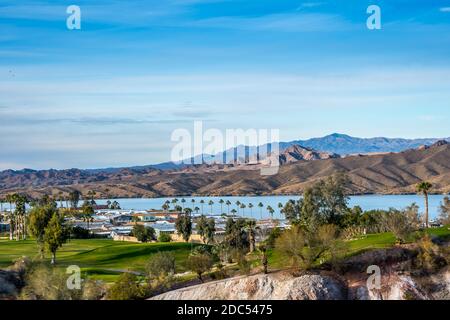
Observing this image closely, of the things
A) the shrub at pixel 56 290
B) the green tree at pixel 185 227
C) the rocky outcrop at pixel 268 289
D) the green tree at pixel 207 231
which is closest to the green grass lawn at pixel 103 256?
the green tree at pixel 207 231

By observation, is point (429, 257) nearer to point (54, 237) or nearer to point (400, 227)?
point (400, 227)

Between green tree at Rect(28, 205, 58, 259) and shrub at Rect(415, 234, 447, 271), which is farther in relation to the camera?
green tree at Rect(28, 205, 58, 259)

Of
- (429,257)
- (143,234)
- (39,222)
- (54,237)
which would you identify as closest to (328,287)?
(429,257)

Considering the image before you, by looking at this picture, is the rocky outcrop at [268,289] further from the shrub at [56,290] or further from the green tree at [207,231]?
the green tree at [207,231]

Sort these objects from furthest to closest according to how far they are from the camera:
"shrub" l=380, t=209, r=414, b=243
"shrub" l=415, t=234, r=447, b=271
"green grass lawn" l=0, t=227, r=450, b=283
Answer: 1. "green grass lawn" l=0, t=227, r=450, b=283
2. "shrub" l=380, t=209, r=414, b=243
3. "shrub" l=415, t=234, r=447, b=271

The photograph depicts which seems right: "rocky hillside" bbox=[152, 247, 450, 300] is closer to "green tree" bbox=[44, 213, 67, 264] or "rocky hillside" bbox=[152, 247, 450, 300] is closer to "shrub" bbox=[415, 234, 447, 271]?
"shrub" bbox=[415, 234, 447, 271]

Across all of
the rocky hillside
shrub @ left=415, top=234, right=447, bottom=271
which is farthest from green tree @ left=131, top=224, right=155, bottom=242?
shrub @ left=415, top=234, right=447, bottom=271
